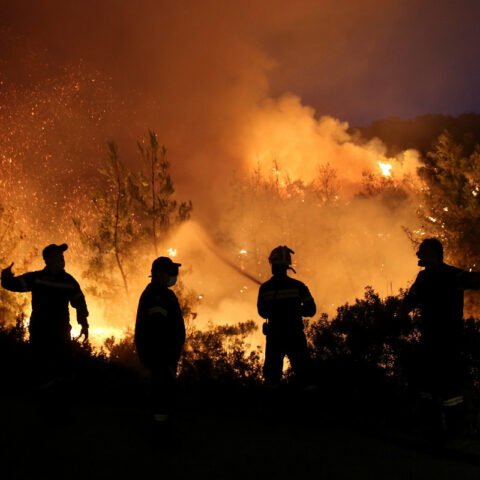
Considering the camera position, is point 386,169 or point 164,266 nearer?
point 164,266

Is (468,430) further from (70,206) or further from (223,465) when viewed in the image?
(70,206)

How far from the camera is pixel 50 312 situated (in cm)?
500

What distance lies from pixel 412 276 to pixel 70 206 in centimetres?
1648

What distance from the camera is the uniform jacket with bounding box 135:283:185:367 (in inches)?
173

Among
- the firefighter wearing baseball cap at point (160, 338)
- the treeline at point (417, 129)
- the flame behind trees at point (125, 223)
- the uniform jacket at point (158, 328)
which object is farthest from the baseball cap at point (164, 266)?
the treeline at point (417, 129)

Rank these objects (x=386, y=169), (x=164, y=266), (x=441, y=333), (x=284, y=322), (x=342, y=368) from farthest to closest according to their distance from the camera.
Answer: (x=386, y=169), (x=342, y=368), (x=284, y=322), (x=164, y=266), (x=441, y=333)

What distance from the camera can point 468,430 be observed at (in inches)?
→ 209

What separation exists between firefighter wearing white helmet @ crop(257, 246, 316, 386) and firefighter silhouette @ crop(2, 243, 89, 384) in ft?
6.11

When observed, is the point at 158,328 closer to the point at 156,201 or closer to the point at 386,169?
the point at 156,201

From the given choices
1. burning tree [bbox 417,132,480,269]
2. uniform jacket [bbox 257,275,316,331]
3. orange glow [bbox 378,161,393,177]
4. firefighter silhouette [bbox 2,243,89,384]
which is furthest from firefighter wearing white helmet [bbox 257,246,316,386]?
orange glow [bbox 378,161,393,177]

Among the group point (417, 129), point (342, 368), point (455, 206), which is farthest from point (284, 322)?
point (417, 129)

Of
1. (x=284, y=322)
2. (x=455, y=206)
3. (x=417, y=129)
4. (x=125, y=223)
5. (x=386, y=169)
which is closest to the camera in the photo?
(x=284, y=322)

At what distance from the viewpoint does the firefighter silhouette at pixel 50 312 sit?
16.1ft

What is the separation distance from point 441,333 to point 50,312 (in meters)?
3.39
